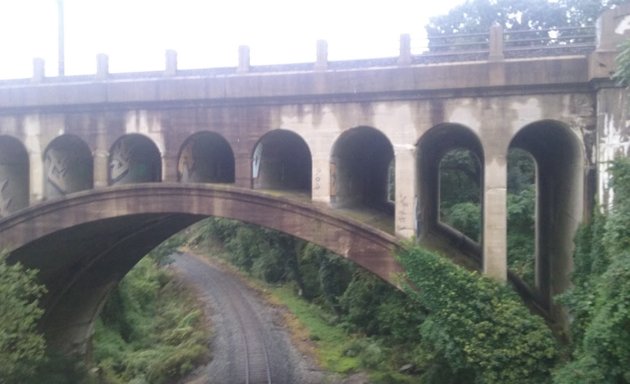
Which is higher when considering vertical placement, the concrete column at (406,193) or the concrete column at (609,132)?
the concrete column at (609,132)

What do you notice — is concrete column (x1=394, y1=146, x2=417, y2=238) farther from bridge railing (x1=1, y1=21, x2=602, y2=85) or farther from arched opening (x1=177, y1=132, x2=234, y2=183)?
arched opening (x1=177, y1=132, x2=234, y2=183)

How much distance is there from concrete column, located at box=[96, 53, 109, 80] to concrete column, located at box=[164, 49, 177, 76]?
163 centimetres

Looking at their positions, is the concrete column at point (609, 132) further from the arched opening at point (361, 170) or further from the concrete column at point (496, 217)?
the arched opening at point (361, 170)

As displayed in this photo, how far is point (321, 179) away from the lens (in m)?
12.8

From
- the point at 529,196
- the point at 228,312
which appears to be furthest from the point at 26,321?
the point at 529,196

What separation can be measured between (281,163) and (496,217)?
610 cm

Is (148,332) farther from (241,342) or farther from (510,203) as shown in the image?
(510,203)

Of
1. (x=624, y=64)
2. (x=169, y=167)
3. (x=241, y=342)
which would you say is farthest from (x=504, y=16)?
(x=169, y=167)

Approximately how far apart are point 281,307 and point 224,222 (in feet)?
55.8

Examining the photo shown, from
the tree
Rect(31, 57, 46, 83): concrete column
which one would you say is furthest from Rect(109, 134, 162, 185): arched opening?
the tree

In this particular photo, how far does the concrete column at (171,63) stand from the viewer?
13.7 meters

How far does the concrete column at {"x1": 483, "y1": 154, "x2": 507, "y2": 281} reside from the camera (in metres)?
11.6

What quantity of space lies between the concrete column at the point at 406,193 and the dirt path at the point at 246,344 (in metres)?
8.05

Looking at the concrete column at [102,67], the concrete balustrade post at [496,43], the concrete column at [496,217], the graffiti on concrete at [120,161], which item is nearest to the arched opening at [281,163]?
the graffiti on concrete at [120,161]
